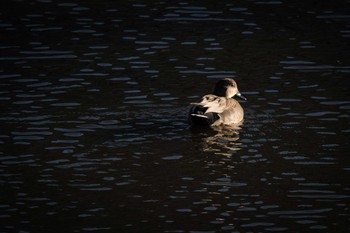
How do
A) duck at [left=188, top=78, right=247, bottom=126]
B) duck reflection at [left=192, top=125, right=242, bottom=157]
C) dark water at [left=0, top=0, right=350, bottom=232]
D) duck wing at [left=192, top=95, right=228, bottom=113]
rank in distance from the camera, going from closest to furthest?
dark water at [left=0, top=0, right=350, bottom=232] → duck reflection at [left=192, top=125, right=242, bottom=157] → duck at [left=188, top=78, right=247, bottom=126] → duck wing at [left=192, top=95, right=228, bottom=113]

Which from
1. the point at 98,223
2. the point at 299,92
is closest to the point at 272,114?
the point at 299,92

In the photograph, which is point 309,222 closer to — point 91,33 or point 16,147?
point 16,147

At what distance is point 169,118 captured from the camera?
18.6 meters

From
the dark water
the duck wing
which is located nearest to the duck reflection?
the dark water

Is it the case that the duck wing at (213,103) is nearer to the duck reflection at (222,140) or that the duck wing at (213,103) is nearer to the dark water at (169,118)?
the duck reflection at (222,140)

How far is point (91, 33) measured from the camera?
23.9 meters

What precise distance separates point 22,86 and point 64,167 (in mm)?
4723

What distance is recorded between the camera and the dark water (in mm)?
14055

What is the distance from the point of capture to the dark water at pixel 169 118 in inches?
553

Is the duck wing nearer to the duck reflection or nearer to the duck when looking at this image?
the duck

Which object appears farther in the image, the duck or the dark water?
the duck

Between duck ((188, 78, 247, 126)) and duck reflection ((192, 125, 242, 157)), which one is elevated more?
duck ((188, 78, 247, 126))

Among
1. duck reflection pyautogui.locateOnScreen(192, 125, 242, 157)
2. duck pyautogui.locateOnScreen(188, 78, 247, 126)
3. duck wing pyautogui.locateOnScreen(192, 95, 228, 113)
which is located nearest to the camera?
duck reflection pyautogui.locateOnScreen(192, 125, 242, 157)

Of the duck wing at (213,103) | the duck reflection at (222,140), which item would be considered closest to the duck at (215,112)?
the duck wing at (213,103)
